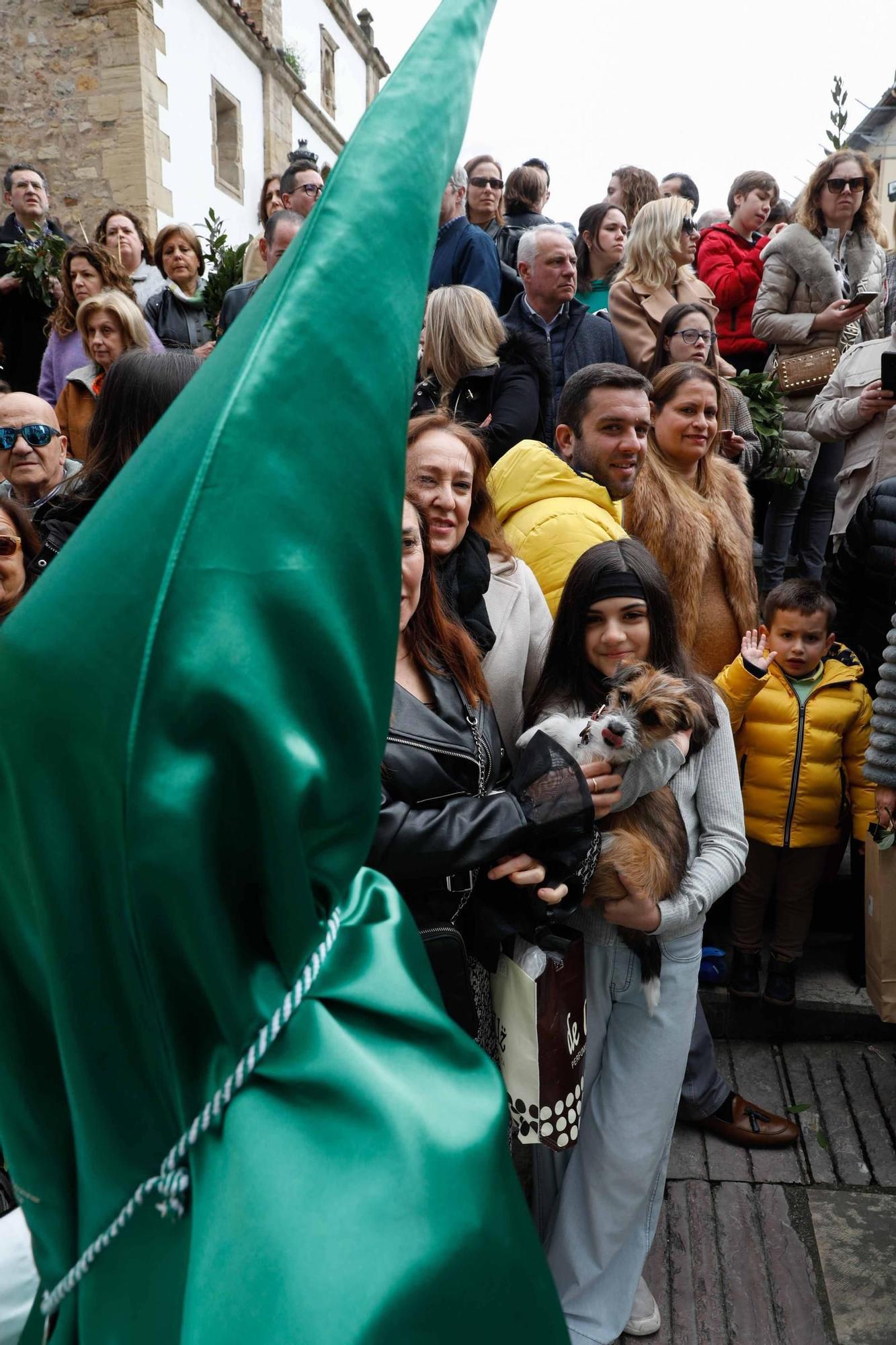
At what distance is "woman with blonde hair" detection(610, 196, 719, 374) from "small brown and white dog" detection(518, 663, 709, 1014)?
9.18 ft

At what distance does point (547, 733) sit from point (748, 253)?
5.01 meters

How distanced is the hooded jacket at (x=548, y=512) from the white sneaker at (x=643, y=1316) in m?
1.87

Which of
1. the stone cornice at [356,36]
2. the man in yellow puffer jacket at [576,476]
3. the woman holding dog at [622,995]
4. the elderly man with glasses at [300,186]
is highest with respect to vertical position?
the stone cornice at [356,36]

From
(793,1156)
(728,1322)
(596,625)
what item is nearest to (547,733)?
(596,625)

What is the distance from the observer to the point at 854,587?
4.18 metres

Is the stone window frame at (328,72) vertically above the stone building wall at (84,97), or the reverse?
the stone window frame at (328,72)

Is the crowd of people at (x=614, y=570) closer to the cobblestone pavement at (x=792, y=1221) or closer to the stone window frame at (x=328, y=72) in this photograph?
the cobblestone pavement at (x=792, y=1221)

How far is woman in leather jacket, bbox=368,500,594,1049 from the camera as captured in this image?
207cm

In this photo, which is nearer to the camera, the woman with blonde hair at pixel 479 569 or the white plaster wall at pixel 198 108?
the woman with blonde hair at pixel 479 569

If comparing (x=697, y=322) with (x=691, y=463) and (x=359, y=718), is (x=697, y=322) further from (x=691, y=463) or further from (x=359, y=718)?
(x=359, y=718)

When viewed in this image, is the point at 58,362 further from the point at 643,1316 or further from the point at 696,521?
the point at 643,1316

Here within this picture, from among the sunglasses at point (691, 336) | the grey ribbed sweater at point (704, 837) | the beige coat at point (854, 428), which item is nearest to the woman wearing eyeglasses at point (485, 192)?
the sunglasses at point (691, 336)

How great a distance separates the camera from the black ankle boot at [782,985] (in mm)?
3924

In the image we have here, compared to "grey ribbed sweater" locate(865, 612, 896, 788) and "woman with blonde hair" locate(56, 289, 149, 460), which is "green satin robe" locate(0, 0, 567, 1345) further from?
"woman with blonde hair" locate(56, 289, 149, 460)
